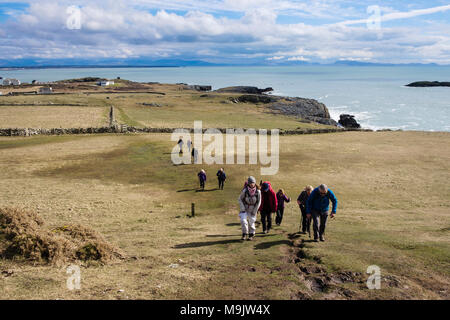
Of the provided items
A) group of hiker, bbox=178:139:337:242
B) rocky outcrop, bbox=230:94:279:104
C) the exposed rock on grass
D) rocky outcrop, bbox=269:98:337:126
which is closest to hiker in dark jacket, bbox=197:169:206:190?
group of hiker, bbox=178:139:337:242

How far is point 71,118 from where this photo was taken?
2721 inches

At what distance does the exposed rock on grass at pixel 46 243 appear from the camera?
35.2 feet

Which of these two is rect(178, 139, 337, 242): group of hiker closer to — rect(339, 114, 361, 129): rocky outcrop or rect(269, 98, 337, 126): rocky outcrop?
rect(269, 98, 337, 126): rocky outcrop

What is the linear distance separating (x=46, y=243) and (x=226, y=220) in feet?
34.5

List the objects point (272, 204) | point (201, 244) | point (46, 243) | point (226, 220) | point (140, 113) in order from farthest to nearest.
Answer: point (140, 113) < point (226, 220) < point (272, 204) < point (201, 244) < point (46, 243)

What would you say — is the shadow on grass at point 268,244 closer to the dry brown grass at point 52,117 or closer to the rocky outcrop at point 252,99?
the dry brown grass at point 52,117

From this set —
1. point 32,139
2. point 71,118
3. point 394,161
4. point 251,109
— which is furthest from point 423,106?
point 32,139

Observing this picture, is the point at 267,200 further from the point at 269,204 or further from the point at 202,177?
the point at 202,177

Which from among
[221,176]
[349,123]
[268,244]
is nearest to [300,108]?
[349,123]

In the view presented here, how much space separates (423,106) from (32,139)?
143 m

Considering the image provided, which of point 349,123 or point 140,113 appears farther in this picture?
point 349,123

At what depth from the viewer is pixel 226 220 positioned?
19.6 m

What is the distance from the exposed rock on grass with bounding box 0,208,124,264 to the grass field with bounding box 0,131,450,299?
0.53 metres
